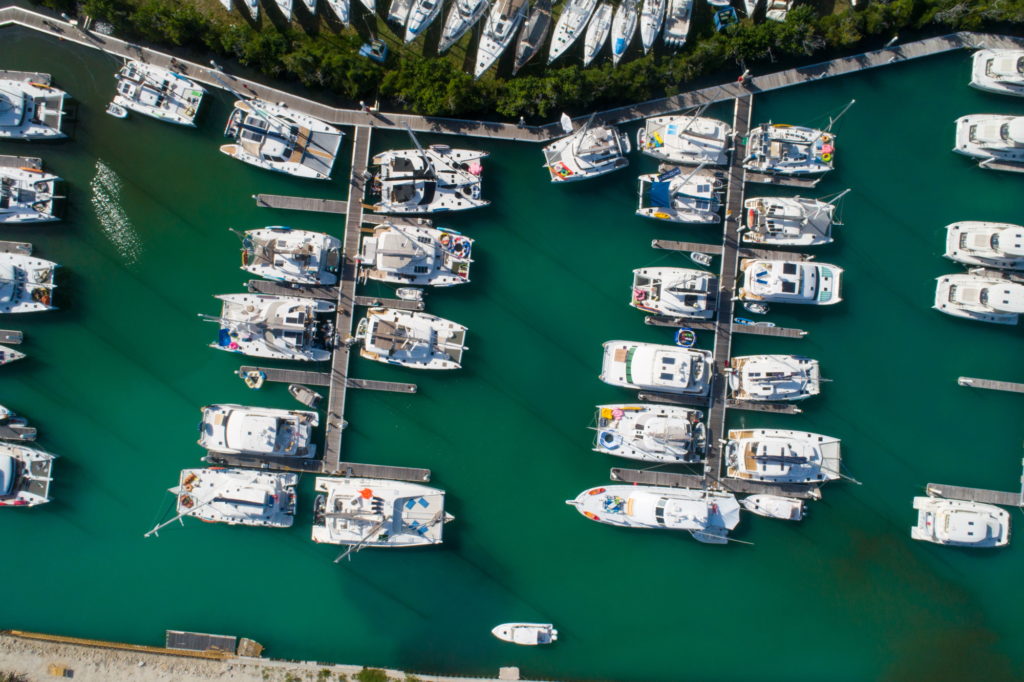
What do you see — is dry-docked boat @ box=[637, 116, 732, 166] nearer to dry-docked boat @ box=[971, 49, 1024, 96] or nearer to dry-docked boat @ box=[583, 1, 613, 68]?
dry-docked boat @ box=[583, 1, 613, 68]

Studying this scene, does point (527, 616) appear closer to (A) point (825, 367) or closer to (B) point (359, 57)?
(A) point (825, 367)

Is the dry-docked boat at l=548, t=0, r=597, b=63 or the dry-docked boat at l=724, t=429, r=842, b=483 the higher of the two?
the dry-docked boat at l=548, t=0, r=597, b=63

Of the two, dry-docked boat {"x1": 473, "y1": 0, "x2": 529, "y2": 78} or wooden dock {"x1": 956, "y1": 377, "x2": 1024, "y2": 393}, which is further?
wooden dock {"x1": 956, "y1": 377, "x2": 1024, "y2": 393}

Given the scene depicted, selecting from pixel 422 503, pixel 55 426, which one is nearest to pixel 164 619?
pixel 55 426

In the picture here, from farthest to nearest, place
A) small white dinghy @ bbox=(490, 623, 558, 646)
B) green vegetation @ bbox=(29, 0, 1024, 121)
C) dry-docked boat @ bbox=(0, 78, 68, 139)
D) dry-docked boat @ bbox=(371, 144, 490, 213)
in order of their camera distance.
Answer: small white dinghy @ bbox=(490, 623, 558, 646), dry-docked boat @ bbox=(371, 144, 490, 213), dry-docked boat @ bbox=(0, 78, 68, 139), green vegetation @ bbox=(29, 0, 1024, 121)

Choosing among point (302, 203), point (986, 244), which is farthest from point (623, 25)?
point (986, 244)

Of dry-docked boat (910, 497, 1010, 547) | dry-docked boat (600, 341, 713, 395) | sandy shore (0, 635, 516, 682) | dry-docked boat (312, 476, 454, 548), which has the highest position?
dry-docked boat (600, 341, 713, 395)

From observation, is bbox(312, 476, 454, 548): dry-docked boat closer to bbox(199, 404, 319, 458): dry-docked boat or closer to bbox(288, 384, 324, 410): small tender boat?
bbox(199, 404, 319, 458): dry-docked boat

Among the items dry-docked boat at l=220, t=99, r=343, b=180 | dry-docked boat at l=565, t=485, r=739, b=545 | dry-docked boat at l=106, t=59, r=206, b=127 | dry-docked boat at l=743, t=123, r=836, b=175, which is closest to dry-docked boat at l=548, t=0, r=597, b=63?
dry-docked boat at l=743, t=123, r=836, b=175

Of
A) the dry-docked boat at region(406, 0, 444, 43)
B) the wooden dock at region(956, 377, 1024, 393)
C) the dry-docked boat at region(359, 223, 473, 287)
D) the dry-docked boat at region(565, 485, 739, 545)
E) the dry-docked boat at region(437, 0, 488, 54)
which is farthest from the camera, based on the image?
the wooden dock at region(956, 377, 1024, 393)
